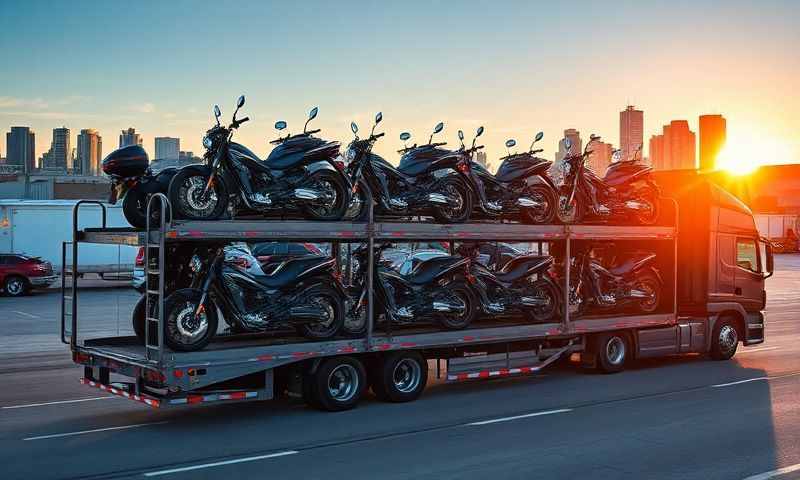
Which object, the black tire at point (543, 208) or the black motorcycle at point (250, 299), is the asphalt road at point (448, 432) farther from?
the black tire at point (543, 208)

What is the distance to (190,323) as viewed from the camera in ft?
33.3

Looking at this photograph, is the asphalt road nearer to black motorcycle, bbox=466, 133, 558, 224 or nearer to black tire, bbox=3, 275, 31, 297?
black motorcycle, bbox=466, 133, 558, 224

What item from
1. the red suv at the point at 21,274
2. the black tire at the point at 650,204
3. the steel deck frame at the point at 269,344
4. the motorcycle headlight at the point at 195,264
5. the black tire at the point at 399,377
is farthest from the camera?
the red suv at the point at 21,274

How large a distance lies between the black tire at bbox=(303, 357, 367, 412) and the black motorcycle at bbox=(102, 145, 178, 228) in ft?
8.71

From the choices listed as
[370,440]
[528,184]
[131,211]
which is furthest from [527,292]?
[131,211]

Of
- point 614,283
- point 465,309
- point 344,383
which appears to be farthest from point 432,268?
point 614,283

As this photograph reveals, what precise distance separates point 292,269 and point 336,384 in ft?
4.92

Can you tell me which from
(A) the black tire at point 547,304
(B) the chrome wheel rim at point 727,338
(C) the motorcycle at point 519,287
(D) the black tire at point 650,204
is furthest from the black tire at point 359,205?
Answer: (B) the chrome wheel rim at point 727,338

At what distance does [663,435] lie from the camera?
10273 millimetres

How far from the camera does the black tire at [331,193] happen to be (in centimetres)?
1130

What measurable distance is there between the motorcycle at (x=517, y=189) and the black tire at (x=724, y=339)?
4.60 metres

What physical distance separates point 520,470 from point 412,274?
14.2 feet

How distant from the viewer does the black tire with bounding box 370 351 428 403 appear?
38.6 ft

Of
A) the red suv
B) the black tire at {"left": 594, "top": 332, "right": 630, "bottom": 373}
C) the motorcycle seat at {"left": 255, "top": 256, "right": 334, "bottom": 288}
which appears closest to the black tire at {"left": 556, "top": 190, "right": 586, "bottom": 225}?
the black tire at {"left": 594, "top": 332, "right": 630, "bottom": 373}
